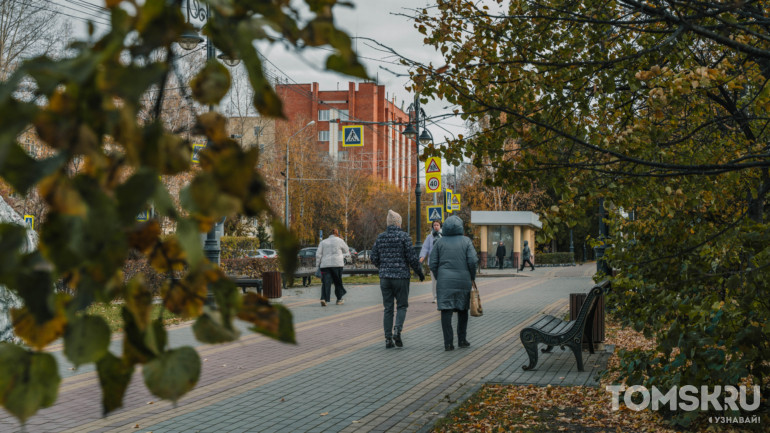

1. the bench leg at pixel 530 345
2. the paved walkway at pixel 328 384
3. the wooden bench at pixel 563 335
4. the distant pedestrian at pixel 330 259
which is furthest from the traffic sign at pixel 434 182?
the bench leg at pixel 530 345

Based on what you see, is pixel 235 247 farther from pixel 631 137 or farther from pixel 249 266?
pixel 631 137

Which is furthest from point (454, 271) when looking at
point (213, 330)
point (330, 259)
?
point (213, 330)

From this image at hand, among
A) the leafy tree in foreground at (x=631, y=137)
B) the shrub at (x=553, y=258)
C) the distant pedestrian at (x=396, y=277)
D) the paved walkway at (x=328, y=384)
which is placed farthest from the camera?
the shrub at (x=553, y=258)

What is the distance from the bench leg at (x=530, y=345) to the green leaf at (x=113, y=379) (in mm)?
7325

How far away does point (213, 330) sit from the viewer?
97cm

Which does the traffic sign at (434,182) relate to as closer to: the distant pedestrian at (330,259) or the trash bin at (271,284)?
the distant pedestrian at (330,259)

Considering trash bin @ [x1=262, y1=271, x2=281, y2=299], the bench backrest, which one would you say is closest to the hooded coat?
the bench backrest

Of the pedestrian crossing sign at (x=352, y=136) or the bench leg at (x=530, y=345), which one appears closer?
the bench leg at (x=530, y=345)

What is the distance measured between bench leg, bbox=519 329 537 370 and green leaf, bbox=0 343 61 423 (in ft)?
24.5

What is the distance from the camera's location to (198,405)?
6.59 m

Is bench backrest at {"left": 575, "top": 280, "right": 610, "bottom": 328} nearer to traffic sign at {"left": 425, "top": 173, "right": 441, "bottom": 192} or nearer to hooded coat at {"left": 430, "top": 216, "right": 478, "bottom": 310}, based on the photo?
hooded coat at {"left": 430, "top": 216, "right": 478, "bottom": 310}

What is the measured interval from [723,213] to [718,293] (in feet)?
12.1

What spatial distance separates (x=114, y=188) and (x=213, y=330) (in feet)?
0.89

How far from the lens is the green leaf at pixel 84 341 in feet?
2.64
